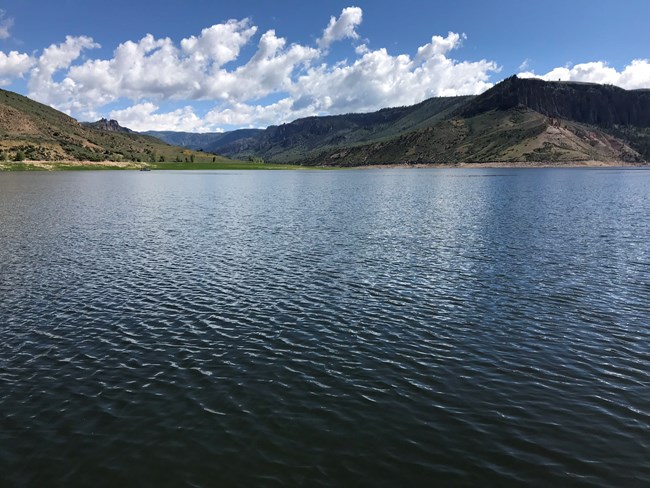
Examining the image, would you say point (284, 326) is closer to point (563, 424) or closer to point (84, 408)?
point (84, 408)

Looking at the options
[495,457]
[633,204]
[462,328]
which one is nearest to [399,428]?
[495,457]

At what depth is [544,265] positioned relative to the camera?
49.1 metres

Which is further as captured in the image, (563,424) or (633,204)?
(633,204)

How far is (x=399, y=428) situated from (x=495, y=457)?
4.09 meters

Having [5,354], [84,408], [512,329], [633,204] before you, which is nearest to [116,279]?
[5,354]

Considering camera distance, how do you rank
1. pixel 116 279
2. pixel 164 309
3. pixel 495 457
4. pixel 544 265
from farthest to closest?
pixel 544 265
pixel 116 279
pixel 164 309
pixel 495 457

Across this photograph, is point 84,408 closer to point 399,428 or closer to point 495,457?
point 399,428

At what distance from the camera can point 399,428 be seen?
19500mm

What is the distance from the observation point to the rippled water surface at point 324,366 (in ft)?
57.1

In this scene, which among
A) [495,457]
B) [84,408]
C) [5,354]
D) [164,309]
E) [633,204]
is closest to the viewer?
[495,457]

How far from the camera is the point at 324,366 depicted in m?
25.5

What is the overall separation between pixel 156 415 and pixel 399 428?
37.5 feet

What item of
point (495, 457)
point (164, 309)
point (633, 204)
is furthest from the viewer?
point (633, 204)

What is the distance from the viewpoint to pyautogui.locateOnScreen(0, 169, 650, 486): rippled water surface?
685 inches
